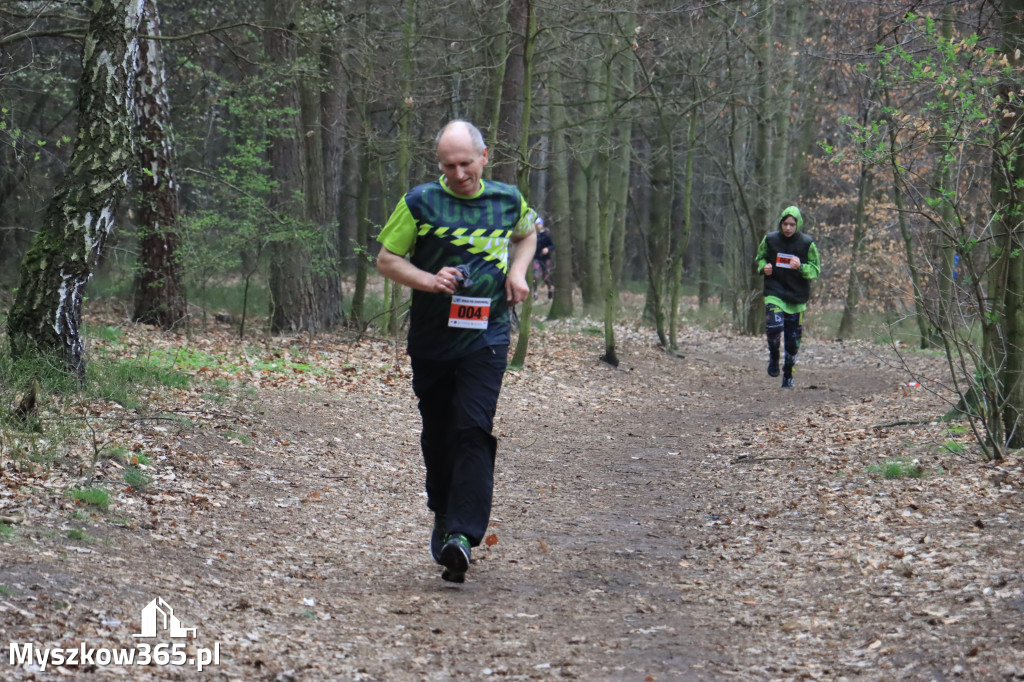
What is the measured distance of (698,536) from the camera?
6.47 m

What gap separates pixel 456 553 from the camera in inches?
195

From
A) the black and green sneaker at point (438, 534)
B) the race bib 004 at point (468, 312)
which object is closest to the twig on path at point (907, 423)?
the black and green sneaker at point (438, 534)

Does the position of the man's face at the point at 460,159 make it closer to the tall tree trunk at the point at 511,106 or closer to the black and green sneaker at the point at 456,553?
the black and green sneaker at the point at 456,553

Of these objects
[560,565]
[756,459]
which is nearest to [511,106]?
[756,459]

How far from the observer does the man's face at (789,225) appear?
12.8 meters

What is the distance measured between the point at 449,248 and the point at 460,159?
450 millimetres

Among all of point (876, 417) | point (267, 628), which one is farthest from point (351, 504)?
point (876, 417)

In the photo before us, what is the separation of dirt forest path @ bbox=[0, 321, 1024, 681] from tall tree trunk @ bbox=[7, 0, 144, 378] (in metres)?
1.32

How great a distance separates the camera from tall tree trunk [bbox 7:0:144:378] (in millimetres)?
7645

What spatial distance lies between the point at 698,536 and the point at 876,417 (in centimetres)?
507

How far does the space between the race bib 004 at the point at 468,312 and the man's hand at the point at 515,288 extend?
158mm

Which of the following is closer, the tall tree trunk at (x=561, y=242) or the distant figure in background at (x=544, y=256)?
the tall tree trunk at (x=561, y=242)

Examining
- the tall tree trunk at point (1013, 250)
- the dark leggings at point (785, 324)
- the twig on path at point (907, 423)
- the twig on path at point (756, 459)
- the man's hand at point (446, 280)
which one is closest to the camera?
the man's hand at point (446, 280)

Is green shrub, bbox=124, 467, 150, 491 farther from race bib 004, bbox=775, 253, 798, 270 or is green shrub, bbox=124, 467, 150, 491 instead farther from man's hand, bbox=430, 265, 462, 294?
race bib 004, bbox=775, 253, 798, 270
